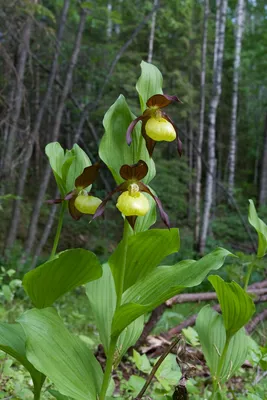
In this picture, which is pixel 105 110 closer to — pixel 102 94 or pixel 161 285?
pixel 102 94

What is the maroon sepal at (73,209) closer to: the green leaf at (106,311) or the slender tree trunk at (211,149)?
the green leaf at (106,311)

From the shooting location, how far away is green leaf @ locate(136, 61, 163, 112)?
102 centimetres

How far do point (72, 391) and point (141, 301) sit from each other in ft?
0.84

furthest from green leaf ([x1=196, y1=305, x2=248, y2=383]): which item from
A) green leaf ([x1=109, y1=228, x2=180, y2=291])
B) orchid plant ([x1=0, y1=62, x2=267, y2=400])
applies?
green leaf ([x1=109, y1=228, x2=180, y2=291])

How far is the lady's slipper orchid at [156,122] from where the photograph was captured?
3.18 ft

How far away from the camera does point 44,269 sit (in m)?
0.97

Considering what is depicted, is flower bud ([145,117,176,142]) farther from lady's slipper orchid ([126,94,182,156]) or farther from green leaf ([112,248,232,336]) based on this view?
green leaf ([112,248,232,336])

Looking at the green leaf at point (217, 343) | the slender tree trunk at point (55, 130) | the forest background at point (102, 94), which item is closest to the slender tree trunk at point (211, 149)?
the forest background at point (102, 94)

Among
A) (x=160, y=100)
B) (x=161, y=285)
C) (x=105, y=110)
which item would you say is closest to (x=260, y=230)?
(x=161, y=285)

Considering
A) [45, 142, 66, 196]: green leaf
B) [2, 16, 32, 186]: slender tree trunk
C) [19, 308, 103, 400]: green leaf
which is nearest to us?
[19, 308, 103, 400]: green leaf

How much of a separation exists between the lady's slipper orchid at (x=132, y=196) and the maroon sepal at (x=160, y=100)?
156mm

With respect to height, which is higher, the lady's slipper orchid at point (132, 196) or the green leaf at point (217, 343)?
the lady's slipper orchid at point (132, 196)

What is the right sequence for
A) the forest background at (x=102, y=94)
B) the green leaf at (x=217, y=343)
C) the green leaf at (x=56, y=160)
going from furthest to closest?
the forest background at (x=102, y=94)
the green leaf at (x=217, y=343)
the green leaf at (x=56, y=160)

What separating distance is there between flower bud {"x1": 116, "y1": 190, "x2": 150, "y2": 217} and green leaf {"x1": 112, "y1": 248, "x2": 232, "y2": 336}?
17 centimetres
